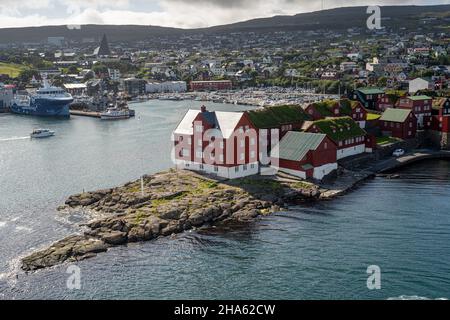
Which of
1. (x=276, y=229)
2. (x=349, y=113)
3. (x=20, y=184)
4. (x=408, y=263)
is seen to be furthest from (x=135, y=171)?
(x=408, y=263)

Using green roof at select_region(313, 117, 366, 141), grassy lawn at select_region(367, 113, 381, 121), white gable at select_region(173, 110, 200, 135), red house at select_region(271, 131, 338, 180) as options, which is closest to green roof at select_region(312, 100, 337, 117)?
green roof at select_region(313, 117, 366, 141)

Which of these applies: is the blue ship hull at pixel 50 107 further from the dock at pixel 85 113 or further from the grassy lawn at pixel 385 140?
the grassy lawn at pixel 385 140

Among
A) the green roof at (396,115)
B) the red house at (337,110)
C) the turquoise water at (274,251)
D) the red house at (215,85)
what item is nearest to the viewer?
the turquoise water at (274,251)

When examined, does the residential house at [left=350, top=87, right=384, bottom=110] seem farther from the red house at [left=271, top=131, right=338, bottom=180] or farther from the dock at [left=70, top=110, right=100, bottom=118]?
the dock at [left=70, top=110, right=100, bottom=118]

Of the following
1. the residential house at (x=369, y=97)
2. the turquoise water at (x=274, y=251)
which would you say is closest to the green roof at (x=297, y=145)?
the turquoise water at (x=274, y=251)

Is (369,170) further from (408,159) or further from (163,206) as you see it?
Result: (163,206)
